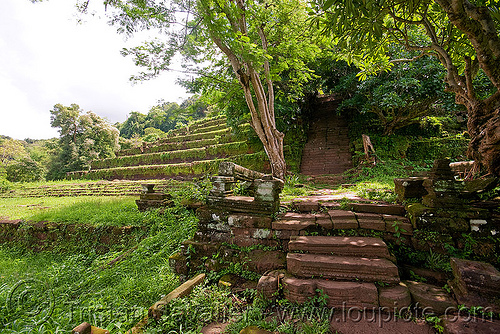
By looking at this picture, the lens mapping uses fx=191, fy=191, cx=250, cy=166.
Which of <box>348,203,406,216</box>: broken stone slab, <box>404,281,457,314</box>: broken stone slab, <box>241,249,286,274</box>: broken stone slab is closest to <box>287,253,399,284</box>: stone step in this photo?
<box>404,281,457,314</box>: broken stone slab

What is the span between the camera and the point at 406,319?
75.6 inches

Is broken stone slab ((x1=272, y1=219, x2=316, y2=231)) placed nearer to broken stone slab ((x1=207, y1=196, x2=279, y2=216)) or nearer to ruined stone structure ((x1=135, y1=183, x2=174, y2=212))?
broken stone slab ((x1=207, y1=196, x2=279, y2=216))

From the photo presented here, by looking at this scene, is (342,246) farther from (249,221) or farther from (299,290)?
(249,221)

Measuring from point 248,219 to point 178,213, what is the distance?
3.03m

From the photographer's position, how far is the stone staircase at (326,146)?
31.6 ft

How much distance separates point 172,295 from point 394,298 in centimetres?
257

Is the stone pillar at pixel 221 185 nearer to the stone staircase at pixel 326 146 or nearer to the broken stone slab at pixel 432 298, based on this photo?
the broken stone slab at pixel 432 298

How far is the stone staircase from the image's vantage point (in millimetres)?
9632

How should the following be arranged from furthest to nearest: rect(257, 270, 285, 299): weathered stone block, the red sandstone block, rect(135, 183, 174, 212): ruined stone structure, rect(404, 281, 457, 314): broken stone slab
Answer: rect(135, 183, 174, 212): ruined stone structure < the red sandstone block < rect(257, 270, 285, 299): weathered stone block < rect(404, 281, 457, 314): broken stone slab

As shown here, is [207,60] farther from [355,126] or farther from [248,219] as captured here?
[355,126]

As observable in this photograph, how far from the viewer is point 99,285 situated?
344cm

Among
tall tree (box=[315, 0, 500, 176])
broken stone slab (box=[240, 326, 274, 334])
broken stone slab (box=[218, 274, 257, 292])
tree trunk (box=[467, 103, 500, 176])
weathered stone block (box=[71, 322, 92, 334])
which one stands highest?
tall tree (box=[315, 0, 500, 176])

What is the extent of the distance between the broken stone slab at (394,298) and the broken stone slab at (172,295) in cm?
233

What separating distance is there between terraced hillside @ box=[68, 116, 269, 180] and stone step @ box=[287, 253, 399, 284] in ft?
26.1
